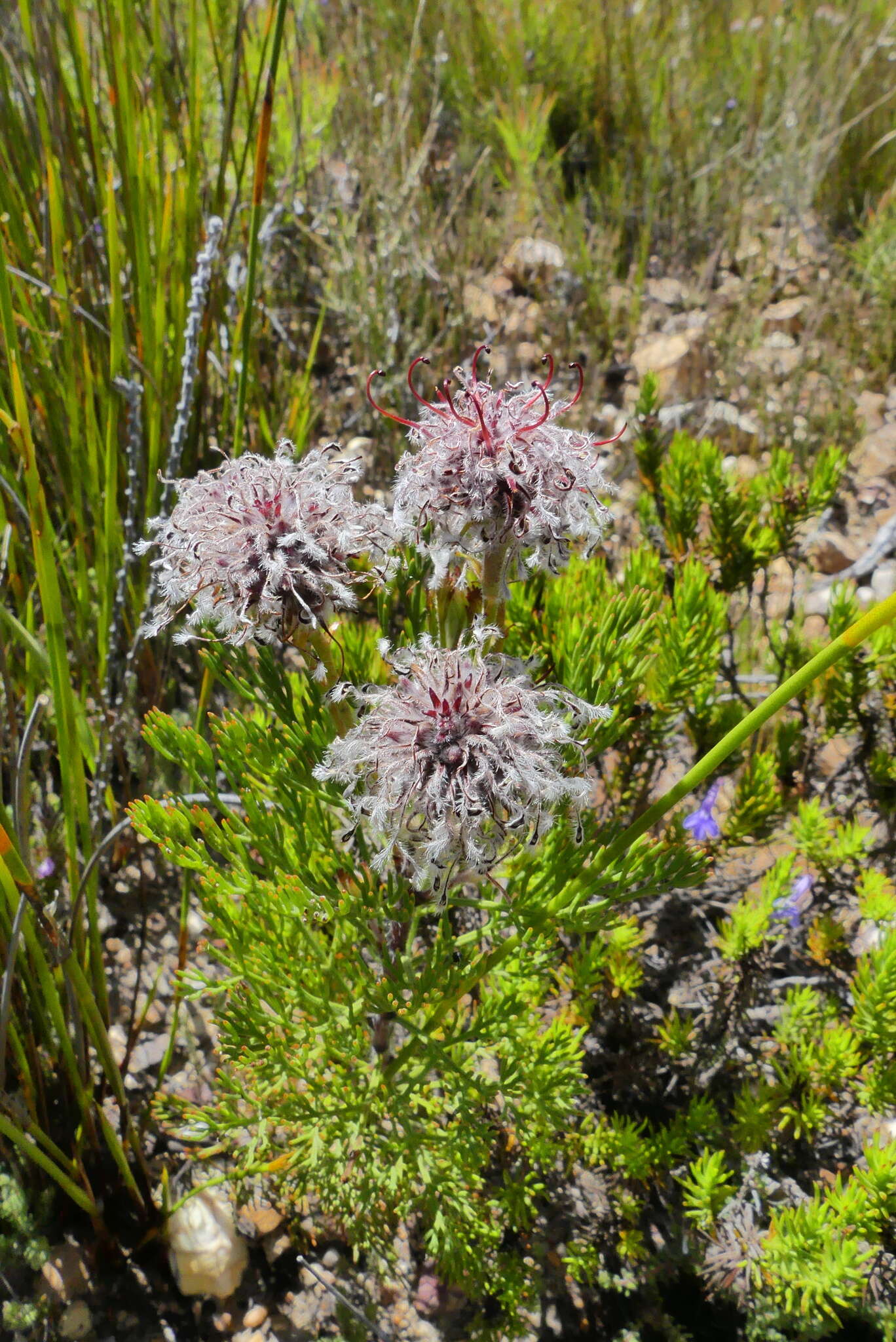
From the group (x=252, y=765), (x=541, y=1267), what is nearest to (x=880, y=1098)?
(x=541, y=1267)

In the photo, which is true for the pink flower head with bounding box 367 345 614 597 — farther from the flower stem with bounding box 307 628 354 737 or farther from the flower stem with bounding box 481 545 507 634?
the flower stem with bounding box 307 628 354 737

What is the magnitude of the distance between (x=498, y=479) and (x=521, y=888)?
474mm

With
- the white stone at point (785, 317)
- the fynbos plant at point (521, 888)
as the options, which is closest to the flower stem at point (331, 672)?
the fynbos plant at point (521, 888)

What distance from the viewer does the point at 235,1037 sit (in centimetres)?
119

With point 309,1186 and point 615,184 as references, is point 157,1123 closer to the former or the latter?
point 309,1186

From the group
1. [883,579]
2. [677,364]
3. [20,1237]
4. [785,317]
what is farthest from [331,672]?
[785,317]

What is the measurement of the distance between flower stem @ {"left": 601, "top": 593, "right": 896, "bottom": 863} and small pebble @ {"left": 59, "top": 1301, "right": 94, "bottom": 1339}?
117 centimetres

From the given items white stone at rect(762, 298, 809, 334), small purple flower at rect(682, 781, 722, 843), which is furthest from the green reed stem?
white stone at rect(762, 298, 809, 334)

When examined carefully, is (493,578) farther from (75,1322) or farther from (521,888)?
(75,1322)

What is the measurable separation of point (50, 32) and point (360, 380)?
1.27 metres

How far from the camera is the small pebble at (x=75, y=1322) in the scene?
1.36m

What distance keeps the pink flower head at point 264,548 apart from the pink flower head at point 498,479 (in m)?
0.06

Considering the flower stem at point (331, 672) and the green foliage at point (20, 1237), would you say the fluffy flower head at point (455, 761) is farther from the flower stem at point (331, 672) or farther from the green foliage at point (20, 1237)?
the green foliage at point (20, 1237)

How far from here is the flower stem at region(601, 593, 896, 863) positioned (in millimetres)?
645
